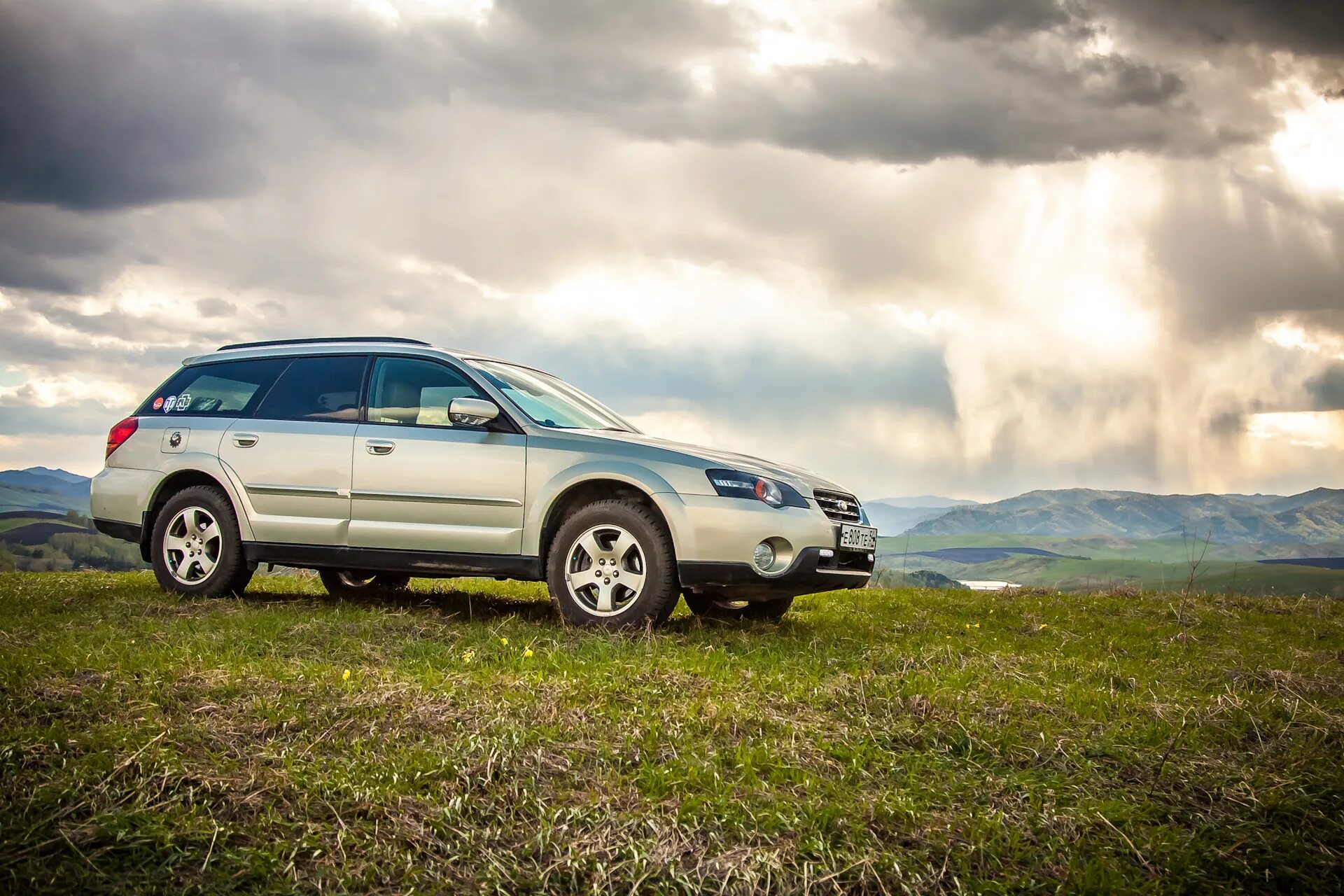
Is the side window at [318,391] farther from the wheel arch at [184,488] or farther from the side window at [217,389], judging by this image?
the wheel arch at [184,488]

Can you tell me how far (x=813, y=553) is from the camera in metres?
6.71

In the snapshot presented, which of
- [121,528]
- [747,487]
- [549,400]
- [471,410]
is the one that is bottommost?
[121,528]

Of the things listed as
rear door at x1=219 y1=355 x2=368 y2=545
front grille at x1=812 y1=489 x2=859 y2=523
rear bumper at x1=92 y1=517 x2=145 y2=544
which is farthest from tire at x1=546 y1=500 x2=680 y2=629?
rear bumper at x1=92 y1=517 x2=145 y2=544

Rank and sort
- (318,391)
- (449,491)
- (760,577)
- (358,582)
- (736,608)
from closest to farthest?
(760,577), (449,491), (318,391), (736,608), (358,582)

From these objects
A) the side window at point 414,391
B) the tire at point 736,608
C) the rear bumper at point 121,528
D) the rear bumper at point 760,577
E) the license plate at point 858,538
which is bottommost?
the tire at point 736,608

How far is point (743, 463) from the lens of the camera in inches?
277

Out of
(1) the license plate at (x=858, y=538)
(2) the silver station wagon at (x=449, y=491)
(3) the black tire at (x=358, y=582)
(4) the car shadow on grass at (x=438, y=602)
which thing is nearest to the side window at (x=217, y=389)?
(2) the silver station wagon at (x=449, y=491)

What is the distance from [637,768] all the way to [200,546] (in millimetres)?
5748

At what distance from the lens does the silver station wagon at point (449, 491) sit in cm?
668

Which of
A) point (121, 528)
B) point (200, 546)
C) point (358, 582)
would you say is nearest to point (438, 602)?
point (358, 582)

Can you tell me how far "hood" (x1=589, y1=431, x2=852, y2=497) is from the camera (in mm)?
6824

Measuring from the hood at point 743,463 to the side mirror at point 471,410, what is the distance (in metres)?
0.74

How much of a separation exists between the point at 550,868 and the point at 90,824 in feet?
4.84

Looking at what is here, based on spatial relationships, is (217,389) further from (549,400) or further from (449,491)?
(549,400)
